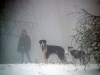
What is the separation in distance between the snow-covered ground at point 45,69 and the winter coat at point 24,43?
0.30m

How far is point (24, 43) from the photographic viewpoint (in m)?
2.80

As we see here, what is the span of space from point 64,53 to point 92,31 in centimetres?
64

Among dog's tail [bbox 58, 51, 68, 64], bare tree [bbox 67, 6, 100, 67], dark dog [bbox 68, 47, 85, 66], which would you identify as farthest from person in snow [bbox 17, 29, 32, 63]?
bare tree [bbox 67, 6, 100, 67]

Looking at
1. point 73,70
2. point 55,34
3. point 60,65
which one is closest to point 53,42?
point 55,34

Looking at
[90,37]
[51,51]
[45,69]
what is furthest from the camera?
[51,51]

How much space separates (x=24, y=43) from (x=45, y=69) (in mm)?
606

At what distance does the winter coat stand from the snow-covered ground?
304 mm

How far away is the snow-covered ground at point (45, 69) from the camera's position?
2564 millimetres

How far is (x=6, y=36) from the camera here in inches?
111

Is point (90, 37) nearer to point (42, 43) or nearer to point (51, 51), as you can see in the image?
point (51, 51)

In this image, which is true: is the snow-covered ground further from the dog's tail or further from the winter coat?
the winter coat

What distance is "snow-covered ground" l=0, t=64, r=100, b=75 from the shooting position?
256 cm

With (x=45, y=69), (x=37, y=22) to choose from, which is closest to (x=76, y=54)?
(x=45, y=69)

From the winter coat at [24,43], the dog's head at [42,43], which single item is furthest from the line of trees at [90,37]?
the winter coat at [24,43]
